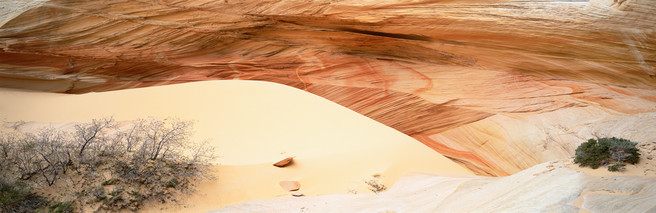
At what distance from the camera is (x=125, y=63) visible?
8.84 metres

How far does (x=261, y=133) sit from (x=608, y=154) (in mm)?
5284

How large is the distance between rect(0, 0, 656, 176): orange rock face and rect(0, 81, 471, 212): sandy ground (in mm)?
760

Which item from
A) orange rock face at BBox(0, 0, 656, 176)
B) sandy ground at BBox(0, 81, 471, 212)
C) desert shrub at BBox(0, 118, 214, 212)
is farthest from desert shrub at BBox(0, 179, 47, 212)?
orange rock face at BBox(0, 0, 656, 176)

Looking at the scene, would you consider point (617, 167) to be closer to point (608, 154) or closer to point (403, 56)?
point (608, 154)

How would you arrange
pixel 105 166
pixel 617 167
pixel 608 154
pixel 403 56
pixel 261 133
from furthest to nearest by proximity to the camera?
1. pixel 403 56
2. pixel 261 133
3. pixel 105 166
4. pixel 608 154
5. pixel 617 167

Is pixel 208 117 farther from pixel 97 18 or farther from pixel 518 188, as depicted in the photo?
pixel 518 188

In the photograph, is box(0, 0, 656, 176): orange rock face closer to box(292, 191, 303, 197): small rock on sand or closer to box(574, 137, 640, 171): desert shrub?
box(574, 137, 640, 171): desert shrub

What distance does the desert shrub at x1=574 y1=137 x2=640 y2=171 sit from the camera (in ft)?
13.5

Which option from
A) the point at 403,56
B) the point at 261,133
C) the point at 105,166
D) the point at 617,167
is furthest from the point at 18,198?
the point at 403,56

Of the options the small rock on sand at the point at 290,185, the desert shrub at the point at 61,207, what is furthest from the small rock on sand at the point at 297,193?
the desert shrub at the point at 61,207

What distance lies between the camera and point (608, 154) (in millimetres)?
4250

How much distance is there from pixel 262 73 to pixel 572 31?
6.48 meters

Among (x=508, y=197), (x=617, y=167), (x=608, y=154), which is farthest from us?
(x=608, y=154)

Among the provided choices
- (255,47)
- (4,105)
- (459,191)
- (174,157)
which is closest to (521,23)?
(459,191)
